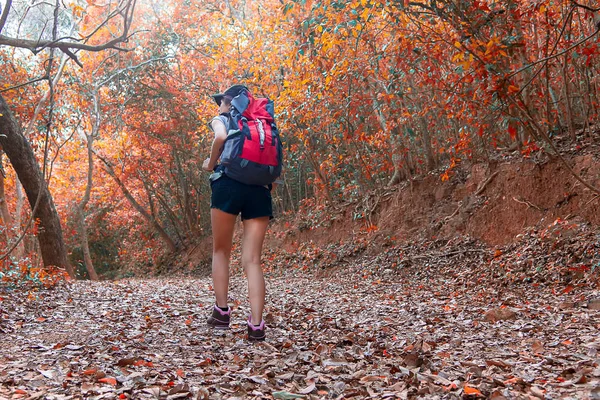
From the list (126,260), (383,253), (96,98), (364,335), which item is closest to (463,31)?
(364,335)

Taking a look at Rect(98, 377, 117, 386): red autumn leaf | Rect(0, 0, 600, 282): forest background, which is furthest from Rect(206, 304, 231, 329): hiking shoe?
Rect(0, 0, 600, 282): forest background

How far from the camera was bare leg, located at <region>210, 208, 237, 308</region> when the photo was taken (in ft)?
12.4

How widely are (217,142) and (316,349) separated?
160 cm

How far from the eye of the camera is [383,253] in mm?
9703

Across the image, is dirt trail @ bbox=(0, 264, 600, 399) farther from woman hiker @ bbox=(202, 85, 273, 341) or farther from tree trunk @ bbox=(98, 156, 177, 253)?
tree trunk @ bbox=(98, 156, 177, 253)

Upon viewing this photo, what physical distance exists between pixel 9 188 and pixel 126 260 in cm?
790

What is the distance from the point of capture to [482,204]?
337 inches

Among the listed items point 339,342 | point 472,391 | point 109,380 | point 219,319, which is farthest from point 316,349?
point 109,380

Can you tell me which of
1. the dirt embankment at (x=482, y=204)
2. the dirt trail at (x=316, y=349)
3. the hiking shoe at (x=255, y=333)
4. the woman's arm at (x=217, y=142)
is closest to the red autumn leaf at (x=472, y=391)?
the dirt trail at (x=316, y=349)

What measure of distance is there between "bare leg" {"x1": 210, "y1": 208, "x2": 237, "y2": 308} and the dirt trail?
1.14ft

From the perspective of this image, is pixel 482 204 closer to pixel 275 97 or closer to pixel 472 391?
pixel 275 97

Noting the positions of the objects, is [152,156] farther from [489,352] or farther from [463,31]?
[489,352]

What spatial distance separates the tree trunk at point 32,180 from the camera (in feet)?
24.6

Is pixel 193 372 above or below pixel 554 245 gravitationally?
below
